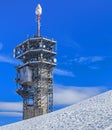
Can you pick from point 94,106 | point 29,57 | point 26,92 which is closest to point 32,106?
point 26,92

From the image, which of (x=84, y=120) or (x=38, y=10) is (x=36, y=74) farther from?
(x=84, y=120)

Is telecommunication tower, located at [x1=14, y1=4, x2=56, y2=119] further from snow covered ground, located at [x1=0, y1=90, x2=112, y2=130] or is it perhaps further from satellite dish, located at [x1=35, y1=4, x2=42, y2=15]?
snow covered ground, located at [x1=0, y1=90, x2=112, y2=130]

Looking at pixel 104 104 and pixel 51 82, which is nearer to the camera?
pixel 104 104

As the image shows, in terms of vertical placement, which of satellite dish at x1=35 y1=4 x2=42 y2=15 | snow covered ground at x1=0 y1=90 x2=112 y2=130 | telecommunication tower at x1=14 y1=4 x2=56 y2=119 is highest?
satellite dish at x1=35 y1=4 x2=42 y2=15

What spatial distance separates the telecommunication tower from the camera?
267 ft

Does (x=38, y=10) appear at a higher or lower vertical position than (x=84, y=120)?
higher

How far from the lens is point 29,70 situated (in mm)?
83000

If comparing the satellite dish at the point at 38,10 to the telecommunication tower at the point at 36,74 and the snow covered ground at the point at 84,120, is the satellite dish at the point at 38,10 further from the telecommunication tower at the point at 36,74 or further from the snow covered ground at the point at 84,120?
the snow covered ground at the point at 84,120

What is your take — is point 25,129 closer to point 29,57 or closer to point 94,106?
point 94,106

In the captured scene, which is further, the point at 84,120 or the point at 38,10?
the point at 38,10

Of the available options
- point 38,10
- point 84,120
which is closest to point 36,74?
point 38,10

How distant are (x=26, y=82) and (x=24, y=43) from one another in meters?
9.22

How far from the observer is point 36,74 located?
81.9 m

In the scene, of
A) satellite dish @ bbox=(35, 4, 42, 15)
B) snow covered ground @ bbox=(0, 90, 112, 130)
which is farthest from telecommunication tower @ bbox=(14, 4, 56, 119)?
snow covered ground @ bbox=(0, 90, 112, 130)
